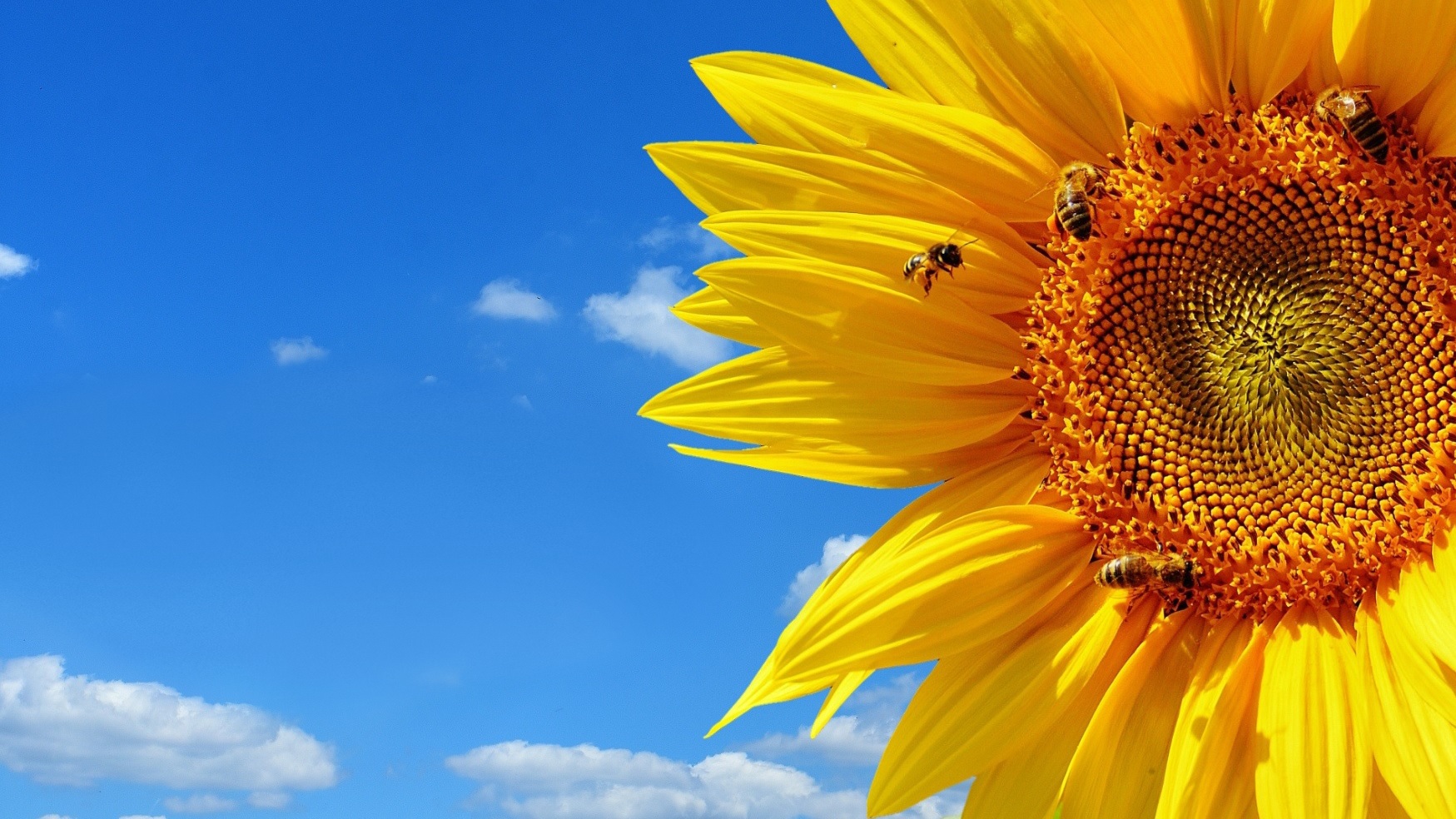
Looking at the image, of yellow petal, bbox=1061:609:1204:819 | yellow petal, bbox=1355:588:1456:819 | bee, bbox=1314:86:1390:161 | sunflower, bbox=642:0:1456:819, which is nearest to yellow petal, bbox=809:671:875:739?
sunflower, bbox=642:0:1456:819

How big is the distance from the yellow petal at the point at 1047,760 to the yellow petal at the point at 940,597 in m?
0.21

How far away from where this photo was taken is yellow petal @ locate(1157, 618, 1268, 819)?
10.4 feet

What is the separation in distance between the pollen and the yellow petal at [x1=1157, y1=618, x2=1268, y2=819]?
151 millimetres

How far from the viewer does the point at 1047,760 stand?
11.2ft

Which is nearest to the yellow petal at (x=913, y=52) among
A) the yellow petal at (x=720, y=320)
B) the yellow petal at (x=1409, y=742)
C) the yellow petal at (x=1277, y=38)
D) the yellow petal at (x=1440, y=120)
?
the yellow petal at (x=1277, y=38)

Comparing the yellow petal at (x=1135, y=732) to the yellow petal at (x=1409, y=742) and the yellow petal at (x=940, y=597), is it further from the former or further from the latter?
the yellow petal at (x=1409, y=742)

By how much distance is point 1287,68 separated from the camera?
10.5 ft

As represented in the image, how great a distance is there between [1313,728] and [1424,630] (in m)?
0.34

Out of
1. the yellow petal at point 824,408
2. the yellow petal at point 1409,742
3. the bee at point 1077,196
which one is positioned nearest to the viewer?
the yellow petal at point 1409,742

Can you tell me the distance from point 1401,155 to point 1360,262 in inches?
10.6

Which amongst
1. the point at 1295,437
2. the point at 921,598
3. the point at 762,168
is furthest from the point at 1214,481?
the point at 762,168

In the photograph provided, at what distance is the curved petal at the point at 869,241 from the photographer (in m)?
3.41

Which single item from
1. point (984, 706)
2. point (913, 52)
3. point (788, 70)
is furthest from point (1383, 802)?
point (788, 70)

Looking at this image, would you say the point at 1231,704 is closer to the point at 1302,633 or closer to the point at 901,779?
the point at 1302,633
